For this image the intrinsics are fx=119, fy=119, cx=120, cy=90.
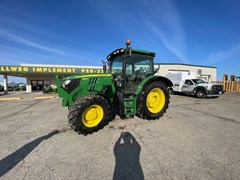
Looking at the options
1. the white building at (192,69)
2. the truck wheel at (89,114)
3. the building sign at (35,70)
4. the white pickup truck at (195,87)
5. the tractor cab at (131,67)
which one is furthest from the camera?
the white building at (192,69)

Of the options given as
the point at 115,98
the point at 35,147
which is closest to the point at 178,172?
the point at 115,98

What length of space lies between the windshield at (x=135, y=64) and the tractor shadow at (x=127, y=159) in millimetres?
2293

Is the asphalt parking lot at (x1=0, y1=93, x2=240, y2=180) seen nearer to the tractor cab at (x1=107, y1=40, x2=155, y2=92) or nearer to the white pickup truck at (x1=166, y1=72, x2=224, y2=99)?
the tractor cab at (x1=107, y1=40, x2=155, y2=92)

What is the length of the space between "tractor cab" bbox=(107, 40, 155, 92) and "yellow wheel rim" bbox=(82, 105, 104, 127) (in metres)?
1.06

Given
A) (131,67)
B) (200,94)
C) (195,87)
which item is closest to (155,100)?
(131,67)

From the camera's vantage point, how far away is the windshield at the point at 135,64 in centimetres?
417

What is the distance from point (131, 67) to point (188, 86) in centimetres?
880

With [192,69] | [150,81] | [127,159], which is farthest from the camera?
[192,69]

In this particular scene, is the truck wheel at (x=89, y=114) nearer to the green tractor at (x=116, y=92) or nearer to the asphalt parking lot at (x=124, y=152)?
the green tractor at (x=116, y=92)

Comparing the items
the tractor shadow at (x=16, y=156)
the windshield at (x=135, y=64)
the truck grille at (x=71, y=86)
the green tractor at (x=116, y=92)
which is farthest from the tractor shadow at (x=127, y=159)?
the windshield at (x=135, y=64)

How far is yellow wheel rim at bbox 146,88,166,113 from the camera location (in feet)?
13.9

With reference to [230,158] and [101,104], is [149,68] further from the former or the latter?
[230,158]

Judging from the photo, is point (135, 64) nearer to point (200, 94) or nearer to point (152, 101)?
point (152, 101)

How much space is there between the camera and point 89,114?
3197 millimetres
